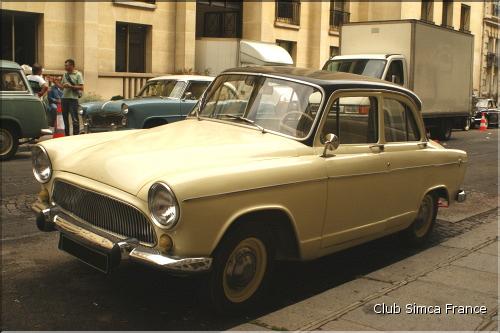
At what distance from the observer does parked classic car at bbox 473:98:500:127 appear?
28.2m

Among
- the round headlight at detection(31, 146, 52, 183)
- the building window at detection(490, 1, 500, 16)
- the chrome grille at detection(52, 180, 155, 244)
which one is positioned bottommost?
the chrome grille at detection(52, 180, 155, 244)

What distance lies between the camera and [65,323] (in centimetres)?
414

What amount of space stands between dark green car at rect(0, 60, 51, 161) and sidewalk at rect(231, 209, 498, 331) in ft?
27.2

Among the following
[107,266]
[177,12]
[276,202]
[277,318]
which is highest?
[177,12]

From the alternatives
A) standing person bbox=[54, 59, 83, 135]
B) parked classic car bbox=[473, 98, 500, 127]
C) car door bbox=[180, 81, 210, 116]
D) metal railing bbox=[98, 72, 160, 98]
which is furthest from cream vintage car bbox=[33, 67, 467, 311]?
parked classic car bbox=[473, 98, 500, 127]

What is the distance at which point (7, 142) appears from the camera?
11.6 meters

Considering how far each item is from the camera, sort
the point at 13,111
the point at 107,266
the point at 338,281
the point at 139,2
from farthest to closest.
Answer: the point at 139,2
the point at 13,111
the point at 338,281
the point at 107,266

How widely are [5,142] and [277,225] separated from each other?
8.52 m

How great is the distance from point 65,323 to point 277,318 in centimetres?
142

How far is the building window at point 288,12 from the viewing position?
97.1ft

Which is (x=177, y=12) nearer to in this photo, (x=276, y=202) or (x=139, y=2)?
(x=139, y=2)

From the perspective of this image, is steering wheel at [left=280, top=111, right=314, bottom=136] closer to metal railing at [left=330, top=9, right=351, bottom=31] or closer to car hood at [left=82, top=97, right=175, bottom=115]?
car hood at [left=82, top=97, right=175, bottom=115]

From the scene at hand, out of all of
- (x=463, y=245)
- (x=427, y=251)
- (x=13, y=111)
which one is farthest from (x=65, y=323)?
(x=13, y=111)

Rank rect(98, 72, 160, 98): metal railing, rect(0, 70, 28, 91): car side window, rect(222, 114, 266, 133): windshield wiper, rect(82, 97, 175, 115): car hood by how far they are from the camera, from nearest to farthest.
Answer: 1. rect(222, 114, 266, 133): windshield wiper
2. rect(0, 70, 28, 91): car side window
3. rect(82, 97, 175, 115): car hood
4. rect(98, 72, 160, 98): metal railing
